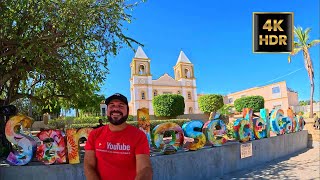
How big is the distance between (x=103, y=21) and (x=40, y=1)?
6.49 ft

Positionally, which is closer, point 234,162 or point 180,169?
point 180,169

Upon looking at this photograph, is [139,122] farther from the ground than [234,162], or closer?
farther from the ground

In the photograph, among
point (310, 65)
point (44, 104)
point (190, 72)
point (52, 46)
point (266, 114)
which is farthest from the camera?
point (190, 72)

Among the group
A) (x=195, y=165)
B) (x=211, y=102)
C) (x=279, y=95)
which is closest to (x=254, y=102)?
(x=211, y=102)

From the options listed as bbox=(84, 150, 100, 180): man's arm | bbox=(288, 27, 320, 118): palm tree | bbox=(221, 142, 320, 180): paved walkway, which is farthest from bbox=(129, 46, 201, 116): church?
bbox=(84, 150, 100, 180): man's arm

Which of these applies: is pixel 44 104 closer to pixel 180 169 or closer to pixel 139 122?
pixel 139 122

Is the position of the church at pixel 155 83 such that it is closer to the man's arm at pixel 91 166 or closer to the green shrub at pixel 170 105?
the green shrub at pixel 170 105

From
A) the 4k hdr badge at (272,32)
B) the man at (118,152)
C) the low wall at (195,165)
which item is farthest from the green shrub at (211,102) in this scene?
the man at (118,152)

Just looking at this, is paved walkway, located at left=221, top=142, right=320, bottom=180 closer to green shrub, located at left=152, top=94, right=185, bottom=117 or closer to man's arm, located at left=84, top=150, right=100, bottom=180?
man's arm, located at left=84, top=150, right=100, bottom=180

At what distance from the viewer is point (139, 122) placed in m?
8.38

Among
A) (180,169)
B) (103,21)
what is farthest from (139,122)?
(103,21)

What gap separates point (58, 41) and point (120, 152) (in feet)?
23.6

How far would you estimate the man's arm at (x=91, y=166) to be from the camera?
11.1 feet

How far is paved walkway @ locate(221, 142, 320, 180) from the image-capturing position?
967cm
